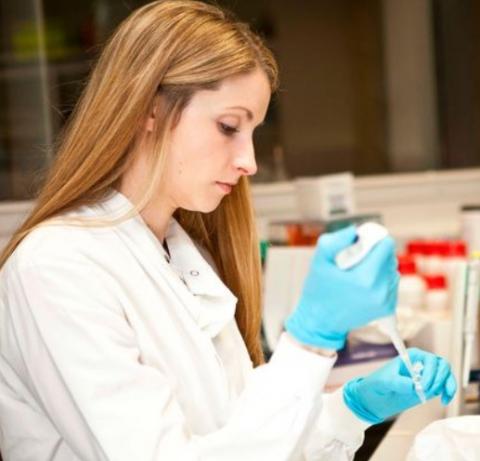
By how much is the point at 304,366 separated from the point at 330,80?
302cm

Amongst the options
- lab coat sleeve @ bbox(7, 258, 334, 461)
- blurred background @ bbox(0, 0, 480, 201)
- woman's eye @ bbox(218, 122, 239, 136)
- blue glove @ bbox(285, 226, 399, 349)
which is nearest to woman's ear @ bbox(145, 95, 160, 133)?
woman's eye @ bbox(218, 122, 239, 136)

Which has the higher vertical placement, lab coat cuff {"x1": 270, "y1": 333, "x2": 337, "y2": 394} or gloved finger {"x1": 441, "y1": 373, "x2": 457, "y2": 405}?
lab coat cuff {"x1": 270, "y1": 333, "x2": 337, "y2": 394}

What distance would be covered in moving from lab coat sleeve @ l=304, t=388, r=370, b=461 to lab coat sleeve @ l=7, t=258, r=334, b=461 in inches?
10.8

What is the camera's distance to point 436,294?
2.50m

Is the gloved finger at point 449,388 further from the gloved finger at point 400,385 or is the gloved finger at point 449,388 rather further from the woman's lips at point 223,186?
the woman's lips at point 223,186

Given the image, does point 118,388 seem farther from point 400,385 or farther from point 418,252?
point 418,252

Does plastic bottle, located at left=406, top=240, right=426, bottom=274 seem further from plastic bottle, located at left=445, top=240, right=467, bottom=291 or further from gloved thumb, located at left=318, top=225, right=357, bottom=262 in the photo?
gloved thumb, located at left=318, top=225, right=357, bottom=262

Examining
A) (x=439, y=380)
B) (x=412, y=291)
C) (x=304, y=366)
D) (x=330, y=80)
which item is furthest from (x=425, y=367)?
(x=330, y=80)

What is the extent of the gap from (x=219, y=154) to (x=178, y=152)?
0.07 metres

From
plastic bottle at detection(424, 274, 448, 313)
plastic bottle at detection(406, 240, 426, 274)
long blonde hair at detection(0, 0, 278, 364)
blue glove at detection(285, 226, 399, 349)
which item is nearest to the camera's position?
blue glove at detection(285, 226, 399, 349)

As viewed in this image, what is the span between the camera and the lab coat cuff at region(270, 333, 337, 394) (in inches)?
52.1

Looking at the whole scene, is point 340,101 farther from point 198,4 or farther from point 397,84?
point 198,4

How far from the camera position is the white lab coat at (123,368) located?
131 centimetres

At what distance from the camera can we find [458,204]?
3.30 m
